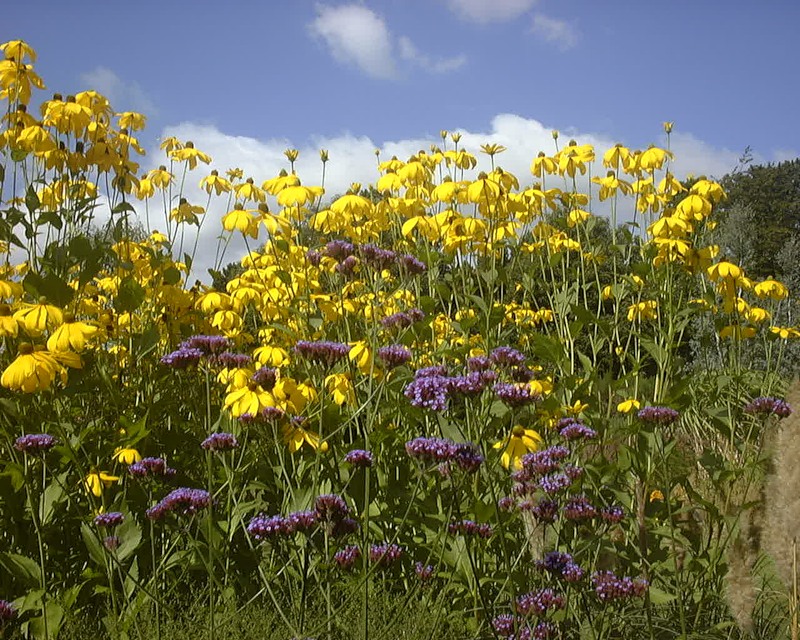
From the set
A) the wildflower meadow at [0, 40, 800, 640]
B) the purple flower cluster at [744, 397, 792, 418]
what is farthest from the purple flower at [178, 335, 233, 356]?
the purple flower cluster at [744, 397, 792, 418]

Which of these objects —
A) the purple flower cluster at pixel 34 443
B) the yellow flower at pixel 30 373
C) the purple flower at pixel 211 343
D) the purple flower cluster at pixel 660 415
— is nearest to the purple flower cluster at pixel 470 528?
the purple flower cluster at pixel 660 415

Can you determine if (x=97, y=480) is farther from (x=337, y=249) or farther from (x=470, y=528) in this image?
(x=470, y=528)

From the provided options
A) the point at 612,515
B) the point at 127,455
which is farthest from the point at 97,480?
the point at 612,515

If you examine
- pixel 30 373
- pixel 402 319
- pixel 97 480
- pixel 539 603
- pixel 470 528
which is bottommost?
pixel 539 603

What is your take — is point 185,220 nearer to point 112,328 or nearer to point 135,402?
point 112,328

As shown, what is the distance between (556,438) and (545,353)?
383 millimetres

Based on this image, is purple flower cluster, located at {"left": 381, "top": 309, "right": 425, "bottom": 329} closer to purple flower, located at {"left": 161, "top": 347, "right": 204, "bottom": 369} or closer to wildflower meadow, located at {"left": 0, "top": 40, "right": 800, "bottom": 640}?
wildflower meadow, located at {"left": 0, "top": 40, "right": 800, "bottom": 640}

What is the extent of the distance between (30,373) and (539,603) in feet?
5.09

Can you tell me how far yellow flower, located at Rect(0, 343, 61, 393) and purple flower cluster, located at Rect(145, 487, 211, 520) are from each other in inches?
21.4

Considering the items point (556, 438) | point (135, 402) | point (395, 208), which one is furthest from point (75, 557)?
point (395, 208)

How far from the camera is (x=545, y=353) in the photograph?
3.49m

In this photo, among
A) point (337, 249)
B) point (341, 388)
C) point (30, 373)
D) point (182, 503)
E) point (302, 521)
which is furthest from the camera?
point (341, 388)

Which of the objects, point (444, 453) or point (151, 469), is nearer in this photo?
point (444, 453)

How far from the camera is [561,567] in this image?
6.24ft
